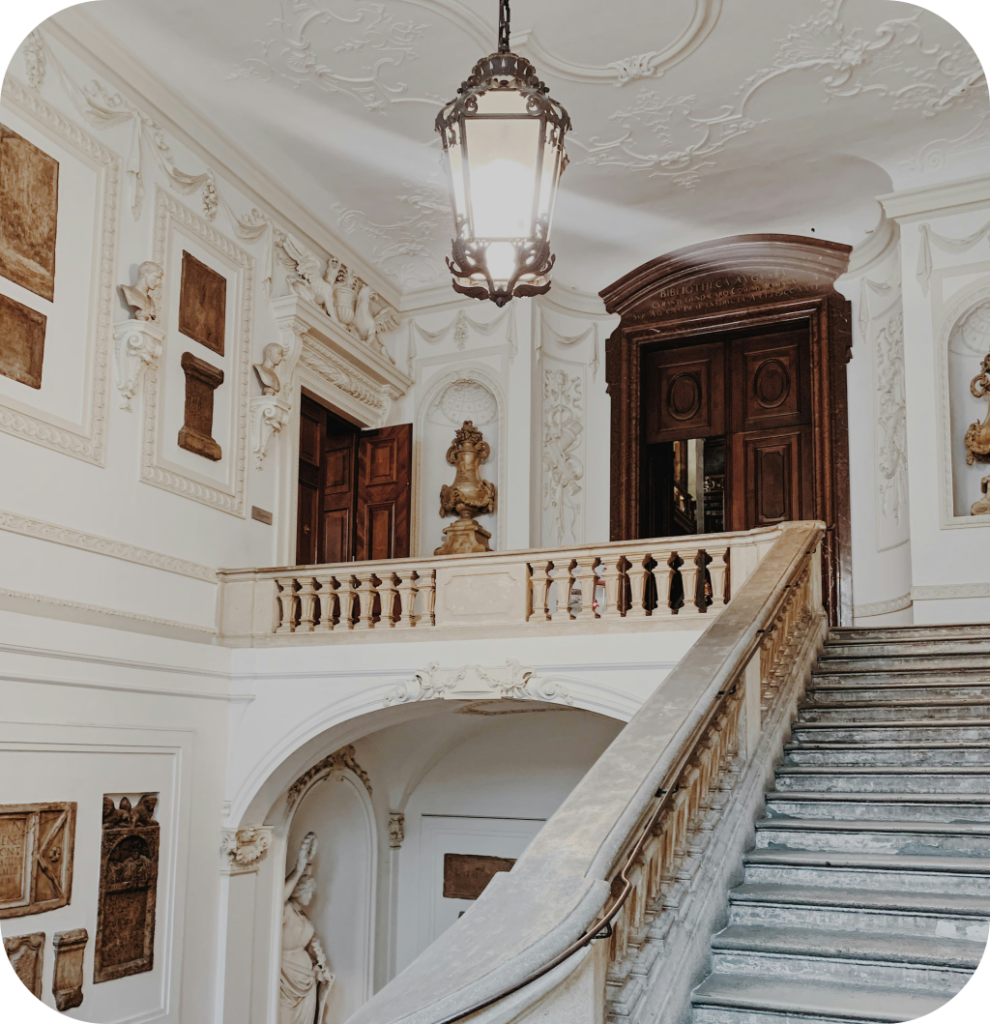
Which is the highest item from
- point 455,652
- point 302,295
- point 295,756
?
point 302,295

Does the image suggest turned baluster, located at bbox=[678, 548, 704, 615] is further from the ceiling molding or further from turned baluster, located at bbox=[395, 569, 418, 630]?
the ceiling molding

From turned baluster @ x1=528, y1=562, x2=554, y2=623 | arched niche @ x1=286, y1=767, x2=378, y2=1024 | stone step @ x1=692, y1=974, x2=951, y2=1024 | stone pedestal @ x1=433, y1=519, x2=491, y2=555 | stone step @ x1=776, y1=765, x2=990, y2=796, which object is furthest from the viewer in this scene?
stone pedestal @ x1=433, y1=519, x2=491, y2=555

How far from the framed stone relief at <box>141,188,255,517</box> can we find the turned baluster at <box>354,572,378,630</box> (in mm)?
1455

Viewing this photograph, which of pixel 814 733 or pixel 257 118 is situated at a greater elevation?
pixel 257 118

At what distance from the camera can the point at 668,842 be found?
3838 mm

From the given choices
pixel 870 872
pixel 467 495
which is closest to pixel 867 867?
pixel 870 872

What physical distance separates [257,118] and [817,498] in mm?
6391

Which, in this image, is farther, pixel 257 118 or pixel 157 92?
pixel 257 118

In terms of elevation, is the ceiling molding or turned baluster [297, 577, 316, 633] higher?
the ceiling molding

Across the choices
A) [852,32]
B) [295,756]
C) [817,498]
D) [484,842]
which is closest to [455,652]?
[295,756]

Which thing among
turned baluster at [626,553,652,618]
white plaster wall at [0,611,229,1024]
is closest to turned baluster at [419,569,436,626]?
turned baluster at [626,553,652,618]

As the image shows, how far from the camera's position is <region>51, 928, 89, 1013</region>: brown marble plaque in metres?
7.45

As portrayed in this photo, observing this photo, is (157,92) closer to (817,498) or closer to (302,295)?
(302,295)

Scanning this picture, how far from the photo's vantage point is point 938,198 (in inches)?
404
